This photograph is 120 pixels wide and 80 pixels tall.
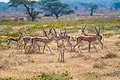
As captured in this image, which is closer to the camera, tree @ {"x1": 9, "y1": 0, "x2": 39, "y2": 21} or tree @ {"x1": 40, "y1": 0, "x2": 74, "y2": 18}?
tree @ {"x1": 9, "y1": 0, "x2": 39, "y2": 21}

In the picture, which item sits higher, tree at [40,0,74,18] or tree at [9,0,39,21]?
tree at [9,0,39,21]

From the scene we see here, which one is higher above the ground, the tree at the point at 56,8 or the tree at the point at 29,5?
the tree at the point at 29,5

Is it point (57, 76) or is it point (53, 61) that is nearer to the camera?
point (57, 76)

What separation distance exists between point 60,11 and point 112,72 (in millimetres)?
75450

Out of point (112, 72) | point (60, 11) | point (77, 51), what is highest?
point (112, 72)

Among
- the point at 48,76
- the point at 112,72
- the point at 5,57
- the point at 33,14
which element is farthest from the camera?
the point at 33,14

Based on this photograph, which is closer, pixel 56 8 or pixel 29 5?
pixel 29 5

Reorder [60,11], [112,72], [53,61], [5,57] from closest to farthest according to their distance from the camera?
[112,72]
[53,61]
[5,57]
[60,11]

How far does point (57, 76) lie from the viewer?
12.6 m

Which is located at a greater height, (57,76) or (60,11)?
(57,76)

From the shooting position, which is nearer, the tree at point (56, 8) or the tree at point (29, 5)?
the tree at point (29, 5)

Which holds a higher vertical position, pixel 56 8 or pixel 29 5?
pixel 29 5

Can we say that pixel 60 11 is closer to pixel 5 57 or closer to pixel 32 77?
pixel 5 57

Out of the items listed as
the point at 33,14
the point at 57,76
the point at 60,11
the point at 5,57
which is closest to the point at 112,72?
the point at 57,76
